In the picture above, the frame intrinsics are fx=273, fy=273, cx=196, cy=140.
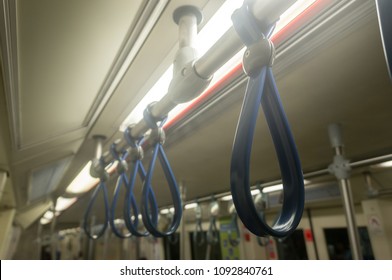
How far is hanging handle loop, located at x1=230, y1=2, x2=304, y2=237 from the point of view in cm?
33

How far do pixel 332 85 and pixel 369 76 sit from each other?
107mm

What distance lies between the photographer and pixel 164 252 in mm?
4855

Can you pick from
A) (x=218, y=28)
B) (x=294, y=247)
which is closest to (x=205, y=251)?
(x=294, y=247)

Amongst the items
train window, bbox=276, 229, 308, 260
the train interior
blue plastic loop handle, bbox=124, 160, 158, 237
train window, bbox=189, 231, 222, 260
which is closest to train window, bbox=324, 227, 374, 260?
train window, bbox=276, 229, 308, 260

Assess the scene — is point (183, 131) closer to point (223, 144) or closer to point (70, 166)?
point (223, 144)

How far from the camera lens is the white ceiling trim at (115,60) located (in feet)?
2.01

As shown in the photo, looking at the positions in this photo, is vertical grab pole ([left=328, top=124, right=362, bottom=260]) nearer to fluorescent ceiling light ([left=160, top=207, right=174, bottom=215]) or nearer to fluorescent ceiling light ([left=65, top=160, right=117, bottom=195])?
fluorescent ceiling light ([left=65, top=160, right=117, bottom=195])

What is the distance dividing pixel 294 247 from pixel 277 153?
3266 millimetres

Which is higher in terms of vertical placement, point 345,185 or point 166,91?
point 166,91

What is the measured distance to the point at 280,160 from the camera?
0.35 meters

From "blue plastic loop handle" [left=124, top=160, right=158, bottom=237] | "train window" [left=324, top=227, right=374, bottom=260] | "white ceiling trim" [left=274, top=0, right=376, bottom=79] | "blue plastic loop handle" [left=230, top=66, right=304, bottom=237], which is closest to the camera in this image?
"blue plastic loop handle" [left=230, top=66, right=304, bottom=237]

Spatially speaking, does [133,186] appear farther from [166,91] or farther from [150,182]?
[166,91]

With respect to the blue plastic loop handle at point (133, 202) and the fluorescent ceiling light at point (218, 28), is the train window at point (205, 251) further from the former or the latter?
the fluorescent ceiling light at point (218, 28)

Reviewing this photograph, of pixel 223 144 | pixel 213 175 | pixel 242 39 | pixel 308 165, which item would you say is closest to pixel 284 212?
pixel 242 39
